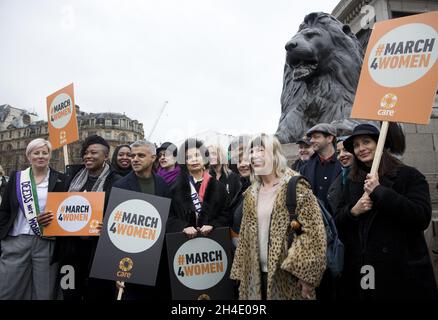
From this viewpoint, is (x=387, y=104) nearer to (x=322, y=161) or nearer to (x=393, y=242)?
(x=393, y=242)

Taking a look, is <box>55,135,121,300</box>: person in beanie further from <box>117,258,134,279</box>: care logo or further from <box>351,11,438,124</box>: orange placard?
<box>351,11,438,124</box>: orange placard

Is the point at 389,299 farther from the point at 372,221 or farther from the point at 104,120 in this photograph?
the point at 104,120

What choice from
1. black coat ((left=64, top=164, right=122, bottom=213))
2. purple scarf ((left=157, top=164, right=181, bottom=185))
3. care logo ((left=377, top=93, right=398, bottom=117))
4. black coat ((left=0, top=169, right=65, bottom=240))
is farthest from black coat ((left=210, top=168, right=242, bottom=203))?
black coat ((left=0, top=169, right=65, bottom=240))

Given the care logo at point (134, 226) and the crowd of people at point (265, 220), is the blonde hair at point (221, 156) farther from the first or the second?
the care logo at point (134, 226)

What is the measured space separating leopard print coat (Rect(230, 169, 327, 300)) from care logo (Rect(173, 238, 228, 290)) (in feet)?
1.22

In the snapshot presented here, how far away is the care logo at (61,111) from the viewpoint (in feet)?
16.5

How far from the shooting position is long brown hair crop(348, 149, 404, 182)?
9.46ft

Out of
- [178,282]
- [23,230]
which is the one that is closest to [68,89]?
[23,230]

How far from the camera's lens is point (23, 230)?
395 cm

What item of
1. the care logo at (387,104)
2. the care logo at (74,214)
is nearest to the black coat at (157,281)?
the care logo at (74,214)

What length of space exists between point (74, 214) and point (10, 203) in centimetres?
85

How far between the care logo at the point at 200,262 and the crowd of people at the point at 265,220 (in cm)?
12

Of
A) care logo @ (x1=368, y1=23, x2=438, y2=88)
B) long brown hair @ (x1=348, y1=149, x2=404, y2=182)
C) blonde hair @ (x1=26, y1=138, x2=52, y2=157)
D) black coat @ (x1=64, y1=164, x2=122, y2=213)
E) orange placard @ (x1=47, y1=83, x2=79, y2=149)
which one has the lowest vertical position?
black coat @ (x1=64, y1=164, x2=122, y2=213)

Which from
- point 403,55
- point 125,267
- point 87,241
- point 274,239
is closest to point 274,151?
point 274,239
